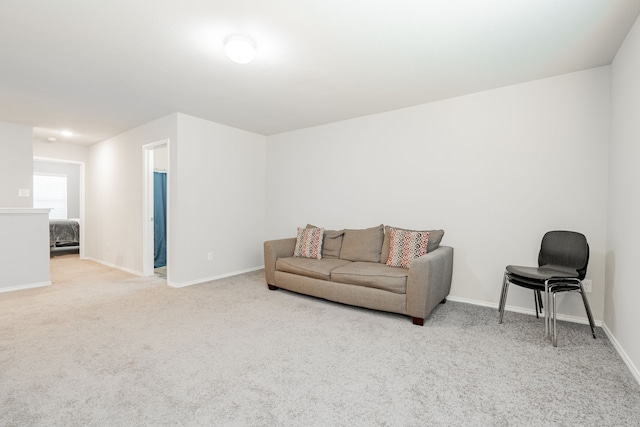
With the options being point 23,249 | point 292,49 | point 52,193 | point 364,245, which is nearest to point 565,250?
point 364,245

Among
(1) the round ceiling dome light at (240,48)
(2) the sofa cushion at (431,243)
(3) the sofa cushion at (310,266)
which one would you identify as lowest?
(3) the sofa cushion at (310,266)

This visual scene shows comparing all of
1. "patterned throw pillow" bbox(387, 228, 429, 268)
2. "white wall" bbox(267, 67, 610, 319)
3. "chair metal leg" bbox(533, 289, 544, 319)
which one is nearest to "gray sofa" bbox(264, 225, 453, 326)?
"patterned throw pillow" bbox(387, 228, 429, 268)

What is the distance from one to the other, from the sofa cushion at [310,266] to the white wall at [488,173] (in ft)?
2.63

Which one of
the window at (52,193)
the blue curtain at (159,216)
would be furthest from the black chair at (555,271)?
the window at (52,193)

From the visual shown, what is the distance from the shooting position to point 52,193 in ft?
26.2

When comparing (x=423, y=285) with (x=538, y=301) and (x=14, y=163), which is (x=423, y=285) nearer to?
(x=538, y=301)

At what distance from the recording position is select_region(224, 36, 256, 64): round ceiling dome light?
7.32ft

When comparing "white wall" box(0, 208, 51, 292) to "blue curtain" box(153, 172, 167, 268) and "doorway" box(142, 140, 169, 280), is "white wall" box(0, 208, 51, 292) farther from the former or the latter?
"blue curtain" box(153, 172, 167, 268)

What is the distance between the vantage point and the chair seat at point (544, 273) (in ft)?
7.66

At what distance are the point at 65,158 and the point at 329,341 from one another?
6.43 meters

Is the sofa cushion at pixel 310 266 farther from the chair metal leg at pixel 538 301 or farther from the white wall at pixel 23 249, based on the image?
the white wall at pixel 23 249

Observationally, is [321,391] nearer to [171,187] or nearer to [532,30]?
[532,30]

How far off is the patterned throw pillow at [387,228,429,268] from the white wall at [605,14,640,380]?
150 cm

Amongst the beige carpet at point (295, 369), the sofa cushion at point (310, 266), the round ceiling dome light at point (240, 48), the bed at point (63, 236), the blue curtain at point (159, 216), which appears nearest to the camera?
the beige carpet at point (295, 369)
